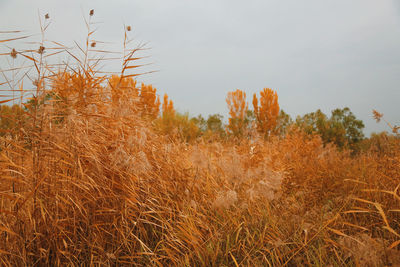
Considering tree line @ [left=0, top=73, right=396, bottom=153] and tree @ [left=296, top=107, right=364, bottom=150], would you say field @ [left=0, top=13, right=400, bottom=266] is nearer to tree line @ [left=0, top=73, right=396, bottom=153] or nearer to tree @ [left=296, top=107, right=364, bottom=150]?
tree line @ [left=0, top=73, right=396, bottom=153]

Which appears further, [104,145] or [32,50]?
[104,145]

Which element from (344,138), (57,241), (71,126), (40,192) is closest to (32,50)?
(71,126)

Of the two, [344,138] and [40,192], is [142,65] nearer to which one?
[40,192]

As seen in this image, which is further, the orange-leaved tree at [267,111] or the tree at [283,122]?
the orange-leaved tree at [267,111]

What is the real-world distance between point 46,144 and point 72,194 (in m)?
0.46

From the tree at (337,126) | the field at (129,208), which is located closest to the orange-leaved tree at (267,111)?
the tree at (337,126)

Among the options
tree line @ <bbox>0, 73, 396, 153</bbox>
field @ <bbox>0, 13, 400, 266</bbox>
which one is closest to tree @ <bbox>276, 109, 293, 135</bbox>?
tree line @ <bbox>0, 73, 396, 153</bbox>

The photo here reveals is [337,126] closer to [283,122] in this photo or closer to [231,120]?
[283,122]

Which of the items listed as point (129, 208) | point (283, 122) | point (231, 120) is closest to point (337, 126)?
point (283, 122)

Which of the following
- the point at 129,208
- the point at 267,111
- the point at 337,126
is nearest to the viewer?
the point at 129,208

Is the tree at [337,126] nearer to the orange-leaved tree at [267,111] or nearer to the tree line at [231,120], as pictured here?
the tree line at [231,120]

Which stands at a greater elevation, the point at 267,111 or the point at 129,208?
the point at 267,111

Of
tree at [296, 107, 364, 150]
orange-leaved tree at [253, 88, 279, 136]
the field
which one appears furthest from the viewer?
orange-leaved tree at [253, 88, 279, 136]

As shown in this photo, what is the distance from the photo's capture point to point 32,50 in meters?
1.97
